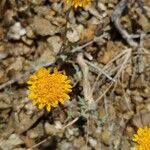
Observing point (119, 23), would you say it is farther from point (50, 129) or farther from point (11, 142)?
point (11, 142)

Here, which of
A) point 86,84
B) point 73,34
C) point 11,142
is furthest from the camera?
point 73,34

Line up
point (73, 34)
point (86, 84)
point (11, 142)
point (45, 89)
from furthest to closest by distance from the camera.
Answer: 1. point (73, 34)
2. point (86, 84)
3. point (11, 142)
4. point (45, 89)

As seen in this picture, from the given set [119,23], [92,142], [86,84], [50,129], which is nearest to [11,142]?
[50,129]

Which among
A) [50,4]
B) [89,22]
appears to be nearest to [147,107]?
[89,22]

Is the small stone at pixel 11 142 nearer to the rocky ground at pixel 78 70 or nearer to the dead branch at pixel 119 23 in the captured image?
the rocky ground at pixel 78 70

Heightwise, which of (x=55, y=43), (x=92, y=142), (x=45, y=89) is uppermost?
(x=55, y=43)

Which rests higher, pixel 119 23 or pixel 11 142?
pixel 119 23

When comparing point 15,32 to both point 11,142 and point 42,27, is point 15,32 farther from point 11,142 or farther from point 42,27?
point 11,142

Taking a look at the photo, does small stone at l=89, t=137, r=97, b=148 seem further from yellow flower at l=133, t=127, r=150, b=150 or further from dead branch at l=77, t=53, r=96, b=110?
yellow flower at l=133, t=127, r=150, b=150

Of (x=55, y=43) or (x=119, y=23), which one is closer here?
(x=55, y=43)

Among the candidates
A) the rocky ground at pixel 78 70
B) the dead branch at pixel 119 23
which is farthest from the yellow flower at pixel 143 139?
the dead branch at pixel 119 23
